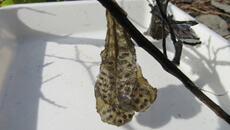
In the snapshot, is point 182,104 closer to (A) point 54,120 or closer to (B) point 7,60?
(A) point 54,120

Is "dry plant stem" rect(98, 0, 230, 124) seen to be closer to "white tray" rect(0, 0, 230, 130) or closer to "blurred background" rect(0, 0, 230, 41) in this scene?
"white tray" rect(0, 0, 230, 130)

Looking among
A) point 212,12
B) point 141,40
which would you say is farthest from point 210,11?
point 141,40

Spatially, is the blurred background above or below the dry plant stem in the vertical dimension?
below

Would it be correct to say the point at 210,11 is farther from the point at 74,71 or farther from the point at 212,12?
the point at 74,71

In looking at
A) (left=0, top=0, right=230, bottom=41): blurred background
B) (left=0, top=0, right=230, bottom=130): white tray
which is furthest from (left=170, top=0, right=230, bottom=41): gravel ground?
(left=0, top=0, right=230, bottom=130): white tray

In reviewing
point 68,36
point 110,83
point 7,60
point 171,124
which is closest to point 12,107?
point 7,60
